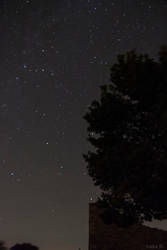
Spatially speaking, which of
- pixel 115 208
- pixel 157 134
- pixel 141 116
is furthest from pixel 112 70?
pixel 115 208

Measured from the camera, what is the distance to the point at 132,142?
40.8 ft

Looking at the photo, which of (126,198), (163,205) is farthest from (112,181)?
(163,205)

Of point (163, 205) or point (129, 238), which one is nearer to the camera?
point (163, 205)

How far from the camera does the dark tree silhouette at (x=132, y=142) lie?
38.3 feet

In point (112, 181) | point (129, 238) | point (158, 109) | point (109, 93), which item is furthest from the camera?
point (129, 238)

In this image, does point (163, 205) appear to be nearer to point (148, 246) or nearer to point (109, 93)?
point (109, 93)

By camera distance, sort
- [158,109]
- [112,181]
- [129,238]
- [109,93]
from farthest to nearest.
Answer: [129,238] → [109,93] → [112,181] → [158,109]

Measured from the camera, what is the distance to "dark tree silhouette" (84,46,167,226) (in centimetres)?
1169

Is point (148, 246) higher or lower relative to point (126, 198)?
lower

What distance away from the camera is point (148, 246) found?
73.9 ft

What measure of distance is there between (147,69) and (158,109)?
2.06 metres

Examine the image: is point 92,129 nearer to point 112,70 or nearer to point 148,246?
point 112,70

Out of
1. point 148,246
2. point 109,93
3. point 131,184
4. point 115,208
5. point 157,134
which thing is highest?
point 109,93

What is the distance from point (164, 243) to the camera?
22.6 m
